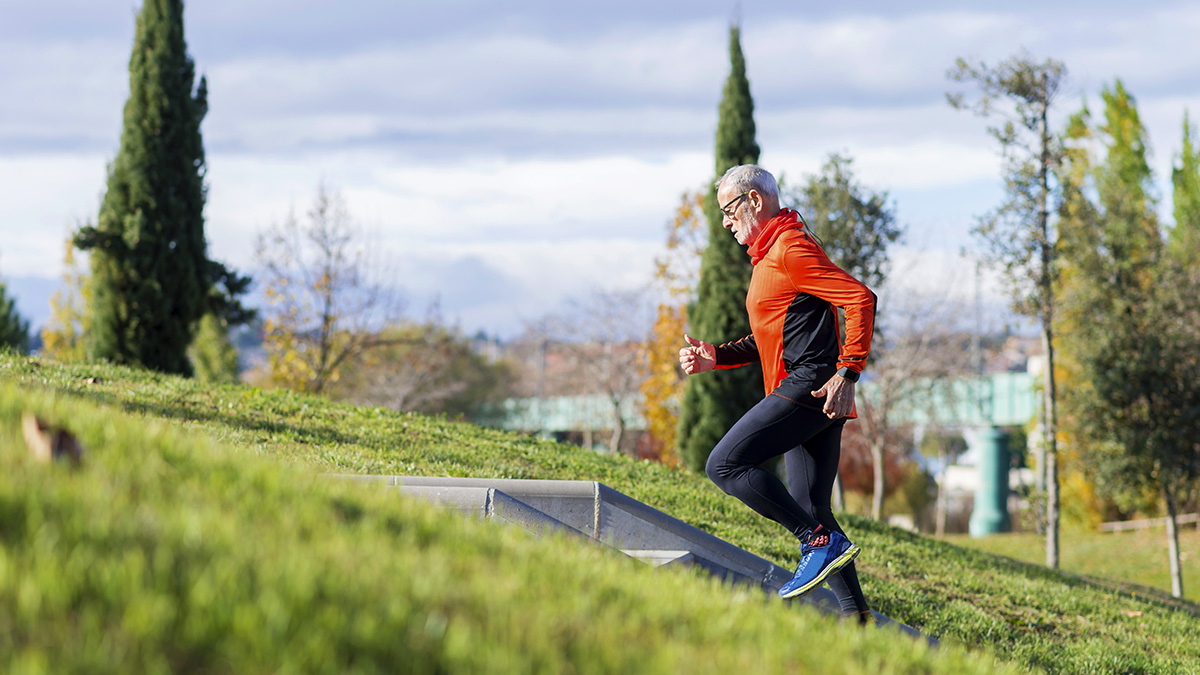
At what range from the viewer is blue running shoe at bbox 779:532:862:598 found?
4.75 m

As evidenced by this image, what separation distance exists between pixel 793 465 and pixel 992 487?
3517 centimetres

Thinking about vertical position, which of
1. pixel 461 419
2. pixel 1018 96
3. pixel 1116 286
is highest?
pixel 1018 96

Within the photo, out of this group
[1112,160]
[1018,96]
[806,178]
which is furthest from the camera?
[1112,160]

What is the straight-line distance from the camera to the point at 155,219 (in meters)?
18.5

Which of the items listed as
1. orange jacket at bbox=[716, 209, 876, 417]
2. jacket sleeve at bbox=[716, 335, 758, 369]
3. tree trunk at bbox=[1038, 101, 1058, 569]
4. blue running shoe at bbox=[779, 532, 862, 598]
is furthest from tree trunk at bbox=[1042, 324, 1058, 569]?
orange jacket at bbox=[716, 209, 876, 417]

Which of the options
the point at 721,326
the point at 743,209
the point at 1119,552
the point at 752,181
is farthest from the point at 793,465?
the point at 1119,552

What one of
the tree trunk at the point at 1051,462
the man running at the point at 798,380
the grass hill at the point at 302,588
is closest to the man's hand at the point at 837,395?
the man running at the point at 798,380

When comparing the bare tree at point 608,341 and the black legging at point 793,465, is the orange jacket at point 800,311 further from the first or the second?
the bare tree at point 608,341

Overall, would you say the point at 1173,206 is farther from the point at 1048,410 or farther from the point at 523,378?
the point at 523,378

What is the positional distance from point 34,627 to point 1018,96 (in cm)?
1816

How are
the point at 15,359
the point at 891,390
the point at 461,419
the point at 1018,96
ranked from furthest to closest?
the point at 891,390 < the point at 1018,96 < the point at 461,419 < the point at 15,359

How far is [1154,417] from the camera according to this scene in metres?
17.6

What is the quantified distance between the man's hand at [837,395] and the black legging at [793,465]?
118 millimetres

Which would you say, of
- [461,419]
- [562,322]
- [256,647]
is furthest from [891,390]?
[256,647]
